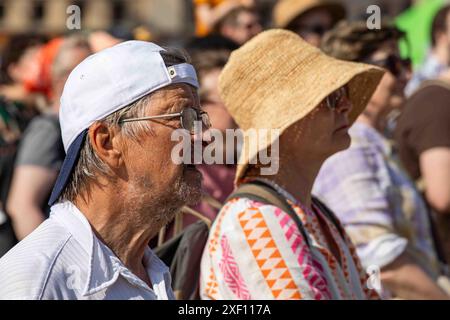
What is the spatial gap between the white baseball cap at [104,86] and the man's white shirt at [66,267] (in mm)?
158

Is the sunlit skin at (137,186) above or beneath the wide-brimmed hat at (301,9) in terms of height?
above

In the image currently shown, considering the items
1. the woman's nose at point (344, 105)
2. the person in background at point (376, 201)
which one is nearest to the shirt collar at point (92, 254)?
the woman's nose at point (344, 105)

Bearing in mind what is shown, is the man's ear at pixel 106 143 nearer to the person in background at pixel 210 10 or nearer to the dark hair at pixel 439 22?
the person in background at pixel 210 10

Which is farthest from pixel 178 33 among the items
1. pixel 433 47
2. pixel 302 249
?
pixel 302 249

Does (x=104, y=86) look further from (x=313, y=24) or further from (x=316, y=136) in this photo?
(x=313, y=24)

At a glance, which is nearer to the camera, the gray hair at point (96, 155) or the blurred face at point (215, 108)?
the gray hair at point (96, 155)

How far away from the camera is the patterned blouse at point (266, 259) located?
317cm

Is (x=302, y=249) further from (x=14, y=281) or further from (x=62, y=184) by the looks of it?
(x=14, y=281)

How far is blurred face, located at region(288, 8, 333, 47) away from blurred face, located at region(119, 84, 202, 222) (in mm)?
3860

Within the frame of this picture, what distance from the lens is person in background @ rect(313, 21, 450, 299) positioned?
411 cm

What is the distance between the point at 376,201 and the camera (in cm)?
424
